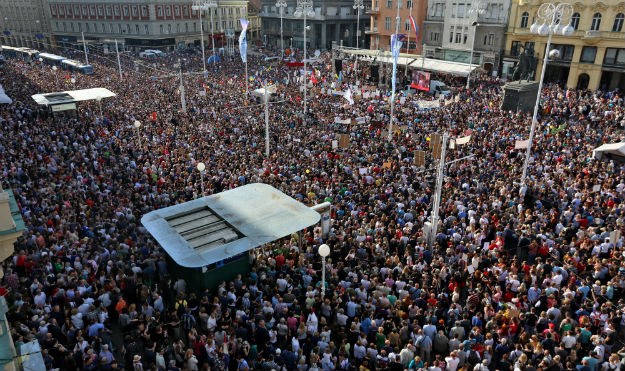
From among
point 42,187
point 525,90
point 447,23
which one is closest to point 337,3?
point 447,23

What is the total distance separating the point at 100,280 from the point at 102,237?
10.3 feet

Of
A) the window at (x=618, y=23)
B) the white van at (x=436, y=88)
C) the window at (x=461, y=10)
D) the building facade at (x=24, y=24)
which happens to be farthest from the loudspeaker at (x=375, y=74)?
the building facade at (x=24, y=24)

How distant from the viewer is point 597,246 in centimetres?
1491

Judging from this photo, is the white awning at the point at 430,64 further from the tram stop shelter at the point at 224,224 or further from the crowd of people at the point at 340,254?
the tram stop shelter at the point at 224,224

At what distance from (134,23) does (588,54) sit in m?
62.7

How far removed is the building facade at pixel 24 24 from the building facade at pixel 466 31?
6696 cm

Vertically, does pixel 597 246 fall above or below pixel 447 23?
below

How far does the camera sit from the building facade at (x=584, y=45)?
4234cm

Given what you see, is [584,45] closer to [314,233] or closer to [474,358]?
[314,233]

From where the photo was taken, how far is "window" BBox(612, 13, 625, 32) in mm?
41516

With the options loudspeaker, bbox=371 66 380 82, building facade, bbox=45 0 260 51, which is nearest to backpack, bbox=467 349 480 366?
loudspeaker, bbox=371 66 380 82

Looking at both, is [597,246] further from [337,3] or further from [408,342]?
[337,3]

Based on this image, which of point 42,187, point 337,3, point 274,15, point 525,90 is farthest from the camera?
point 274,15

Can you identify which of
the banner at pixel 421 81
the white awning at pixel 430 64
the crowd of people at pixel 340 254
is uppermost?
the white awning at pixel 430 64
